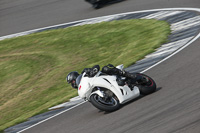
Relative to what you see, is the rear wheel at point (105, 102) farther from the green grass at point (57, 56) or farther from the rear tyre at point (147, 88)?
the green grass at point (57, 56)

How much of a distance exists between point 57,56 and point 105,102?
788 cm

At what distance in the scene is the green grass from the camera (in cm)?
1197

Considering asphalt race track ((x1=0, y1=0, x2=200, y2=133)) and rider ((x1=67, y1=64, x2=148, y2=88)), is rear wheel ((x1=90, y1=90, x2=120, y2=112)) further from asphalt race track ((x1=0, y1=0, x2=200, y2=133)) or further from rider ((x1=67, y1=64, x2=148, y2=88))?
rider ((x1=67, y1=64, x2=148, y2=88))

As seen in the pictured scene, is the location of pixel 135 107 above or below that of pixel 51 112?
above

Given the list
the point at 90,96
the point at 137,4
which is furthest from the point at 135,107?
the point at 137,4

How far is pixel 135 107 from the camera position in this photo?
8188 millimetres

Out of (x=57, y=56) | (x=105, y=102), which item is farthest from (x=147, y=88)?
(x=57, y=56)

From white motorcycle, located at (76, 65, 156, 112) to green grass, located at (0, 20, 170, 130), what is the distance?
2.74m

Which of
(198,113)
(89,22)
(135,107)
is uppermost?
(198,113)

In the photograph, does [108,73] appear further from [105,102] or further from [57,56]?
[57,56]

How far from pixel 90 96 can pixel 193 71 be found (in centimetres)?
264

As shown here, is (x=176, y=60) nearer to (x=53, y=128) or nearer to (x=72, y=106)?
(x=72, y=106)

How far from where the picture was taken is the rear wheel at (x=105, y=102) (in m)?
8.11

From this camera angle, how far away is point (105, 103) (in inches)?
325
